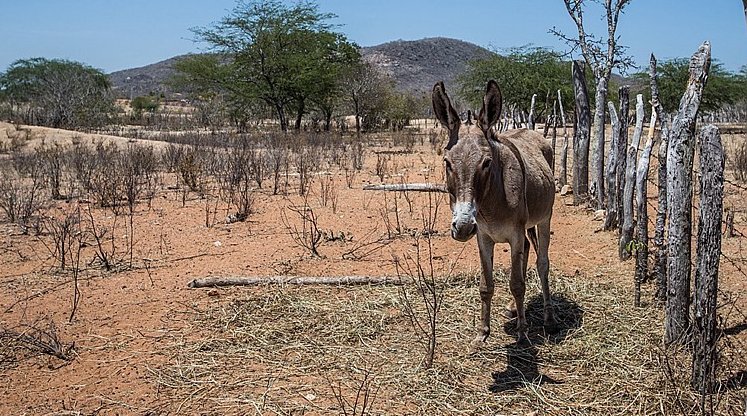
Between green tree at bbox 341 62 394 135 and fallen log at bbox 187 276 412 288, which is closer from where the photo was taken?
fallen log at bbox 187 276 412 288

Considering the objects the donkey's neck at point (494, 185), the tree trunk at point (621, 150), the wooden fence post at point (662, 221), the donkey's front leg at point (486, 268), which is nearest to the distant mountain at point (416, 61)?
the tree trunk at point (621, 150)

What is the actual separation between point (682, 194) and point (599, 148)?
627cm

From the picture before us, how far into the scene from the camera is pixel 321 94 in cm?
3394

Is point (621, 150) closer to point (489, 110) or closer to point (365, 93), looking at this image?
point (489, 110)

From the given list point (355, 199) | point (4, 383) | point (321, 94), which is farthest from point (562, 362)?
point (321, 94)

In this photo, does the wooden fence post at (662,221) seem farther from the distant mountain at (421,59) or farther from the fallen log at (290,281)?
the distant mountain at (421,59)

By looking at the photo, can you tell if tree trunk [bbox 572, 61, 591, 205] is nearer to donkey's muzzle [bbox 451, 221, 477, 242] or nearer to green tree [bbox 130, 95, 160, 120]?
donkey's muzzle [bbox 451, 221, 477, 242]

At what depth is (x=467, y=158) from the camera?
A: 3844 mm

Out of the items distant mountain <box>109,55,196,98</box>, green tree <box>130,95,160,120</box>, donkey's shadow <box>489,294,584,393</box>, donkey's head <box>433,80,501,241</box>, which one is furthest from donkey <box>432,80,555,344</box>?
distant mountain <box>109,55,196,98</box>

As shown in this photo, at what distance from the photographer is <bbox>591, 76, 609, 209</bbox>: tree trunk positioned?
31.2 ft

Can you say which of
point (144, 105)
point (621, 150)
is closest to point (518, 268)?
point (621, 150)

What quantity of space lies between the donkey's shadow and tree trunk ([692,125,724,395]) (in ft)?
3.10

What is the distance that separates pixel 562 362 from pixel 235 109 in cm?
3399

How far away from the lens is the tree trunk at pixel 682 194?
155 inches
